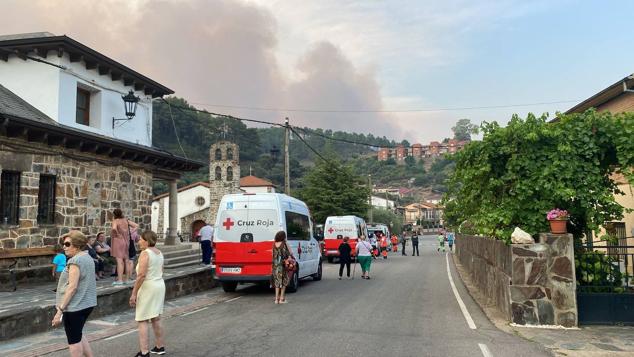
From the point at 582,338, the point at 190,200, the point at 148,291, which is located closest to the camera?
the point at 148,291

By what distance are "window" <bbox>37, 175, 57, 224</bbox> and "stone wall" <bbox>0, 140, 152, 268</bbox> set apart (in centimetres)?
14

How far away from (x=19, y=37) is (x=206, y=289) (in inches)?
422

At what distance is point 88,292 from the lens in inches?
231

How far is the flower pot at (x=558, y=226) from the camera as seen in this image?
930cm

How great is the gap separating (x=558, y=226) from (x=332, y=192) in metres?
33.2

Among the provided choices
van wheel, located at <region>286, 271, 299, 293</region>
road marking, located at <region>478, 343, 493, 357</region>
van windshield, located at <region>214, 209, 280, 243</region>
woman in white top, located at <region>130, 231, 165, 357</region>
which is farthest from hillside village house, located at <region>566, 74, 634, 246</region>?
woman in white top, located at <region>130, 231, 165, 357</region>

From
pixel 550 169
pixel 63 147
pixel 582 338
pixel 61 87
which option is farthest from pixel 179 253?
pixel 582 338

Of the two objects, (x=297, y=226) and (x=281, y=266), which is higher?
(x=297, y=226)

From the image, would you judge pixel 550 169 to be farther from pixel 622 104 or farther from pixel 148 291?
pixel 622 104

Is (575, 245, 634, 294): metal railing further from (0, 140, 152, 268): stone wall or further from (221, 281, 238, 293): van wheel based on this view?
(0, 140, 152, 268): stone wall

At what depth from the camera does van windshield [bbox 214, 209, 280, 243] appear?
13.9 meters

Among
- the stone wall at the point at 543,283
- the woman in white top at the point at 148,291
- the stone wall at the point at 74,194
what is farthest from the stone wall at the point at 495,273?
the stone wall at the point at 74,194

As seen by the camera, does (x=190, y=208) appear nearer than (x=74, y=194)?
No

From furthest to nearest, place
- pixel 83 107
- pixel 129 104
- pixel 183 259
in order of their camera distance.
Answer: pixel 183 259 < pixel 129 104 < pixel 83 107
